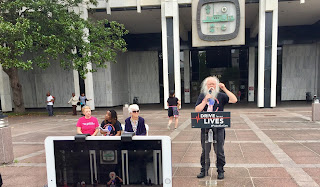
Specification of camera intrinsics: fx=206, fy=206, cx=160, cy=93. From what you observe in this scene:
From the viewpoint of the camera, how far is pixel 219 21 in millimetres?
14359

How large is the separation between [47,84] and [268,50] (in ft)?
65.2

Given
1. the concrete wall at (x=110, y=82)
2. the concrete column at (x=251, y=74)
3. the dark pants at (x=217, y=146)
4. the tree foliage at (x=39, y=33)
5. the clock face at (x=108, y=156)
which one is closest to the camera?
the clock face at (x=108, y=156)

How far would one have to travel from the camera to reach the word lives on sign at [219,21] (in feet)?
46.5

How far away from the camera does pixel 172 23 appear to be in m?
15.3

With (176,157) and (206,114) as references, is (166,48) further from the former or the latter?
(206,114)

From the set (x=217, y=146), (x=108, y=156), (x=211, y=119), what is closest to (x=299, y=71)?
(x=217, y=146)

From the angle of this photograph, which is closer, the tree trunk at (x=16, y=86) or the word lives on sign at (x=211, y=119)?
the word lives on sign at (x=211, y=119)

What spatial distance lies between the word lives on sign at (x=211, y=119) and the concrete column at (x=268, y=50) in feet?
42.7

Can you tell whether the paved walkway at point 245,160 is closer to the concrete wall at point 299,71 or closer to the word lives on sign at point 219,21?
the word lives on sign at point 219,21

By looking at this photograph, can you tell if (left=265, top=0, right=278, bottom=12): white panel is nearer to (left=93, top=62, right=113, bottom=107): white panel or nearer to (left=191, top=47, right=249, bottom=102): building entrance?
(left=191, top=47, right=249, bottom=102): building entrance

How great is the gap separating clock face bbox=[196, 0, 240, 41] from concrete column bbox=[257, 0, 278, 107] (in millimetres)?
1971

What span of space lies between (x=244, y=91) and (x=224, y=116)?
20737 mm

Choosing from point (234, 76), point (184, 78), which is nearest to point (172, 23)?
point (184, 78)

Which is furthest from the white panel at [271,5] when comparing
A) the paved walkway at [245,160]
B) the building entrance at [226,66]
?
the paved walkway at [245,160]
